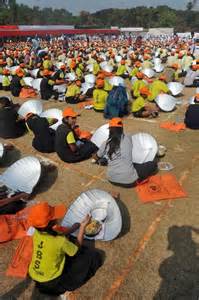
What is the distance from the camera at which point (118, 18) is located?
322ft

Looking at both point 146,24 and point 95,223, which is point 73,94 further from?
point 146,24

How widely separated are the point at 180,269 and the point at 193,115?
5.48 metres

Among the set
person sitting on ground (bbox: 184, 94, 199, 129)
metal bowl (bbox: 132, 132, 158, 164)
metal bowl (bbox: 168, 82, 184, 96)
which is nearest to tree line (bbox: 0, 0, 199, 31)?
metal bowl (bbox: 168, 82, 184, 96)

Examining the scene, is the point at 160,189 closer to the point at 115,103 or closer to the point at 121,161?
the point at 121,161

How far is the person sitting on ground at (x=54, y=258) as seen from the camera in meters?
3.12

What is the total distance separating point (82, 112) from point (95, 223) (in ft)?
23.0

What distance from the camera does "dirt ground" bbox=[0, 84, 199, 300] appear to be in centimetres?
373

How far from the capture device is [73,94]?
1190 centimetres

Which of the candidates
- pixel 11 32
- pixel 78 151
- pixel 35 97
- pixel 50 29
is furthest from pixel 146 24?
pixel 78 151

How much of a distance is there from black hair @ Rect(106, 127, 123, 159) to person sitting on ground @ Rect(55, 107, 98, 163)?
4.00 feet

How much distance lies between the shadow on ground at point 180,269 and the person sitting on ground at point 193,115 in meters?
4.56

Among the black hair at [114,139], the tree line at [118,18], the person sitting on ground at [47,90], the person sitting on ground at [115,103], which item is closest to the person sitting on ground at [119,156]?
the black hair at [114,139]

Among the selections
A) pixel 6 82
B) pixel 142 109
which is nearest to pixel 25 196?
pixel 142 109

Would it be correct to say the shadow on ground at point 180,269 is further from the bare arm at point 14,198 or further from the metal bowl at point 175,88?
the metal bowl at point 175,88
